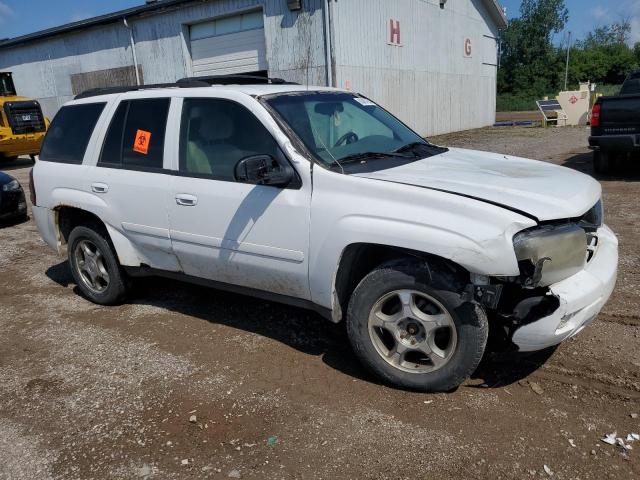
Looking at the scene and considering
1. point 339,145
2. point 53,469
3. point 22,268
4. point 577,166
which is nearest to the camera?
point 53,469

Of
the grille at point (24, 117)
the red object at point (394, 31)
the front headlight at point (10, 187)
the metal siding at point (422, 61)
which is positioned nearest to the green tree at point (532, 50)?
the metal siding at point (422, 61)

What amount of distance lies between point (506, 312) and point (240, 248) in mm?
1811

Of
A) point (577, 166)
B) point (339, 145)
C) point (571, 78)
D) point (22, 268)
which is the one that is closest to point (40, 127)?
point (22, 268)

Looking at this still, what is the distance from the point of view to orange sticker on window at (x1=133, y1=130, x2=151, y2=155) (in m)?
4.37

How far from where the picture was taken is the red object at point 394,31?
17438 millimetres

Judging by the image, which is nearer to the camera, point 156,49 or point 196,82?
point 196,82

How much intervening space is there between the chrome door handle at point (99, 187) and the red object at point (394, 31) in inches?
578

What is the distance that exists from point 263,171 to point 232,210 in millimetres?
483

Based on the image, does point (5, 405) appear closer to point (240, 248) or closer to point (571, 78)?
point (240, 248)

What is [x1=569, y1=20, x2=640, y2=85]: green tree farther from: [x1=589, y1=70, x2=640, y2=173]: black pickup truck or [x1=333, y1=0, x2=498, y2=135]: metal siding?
[x1=589, y1=70, x2=640, y2=173]: black pickup truck

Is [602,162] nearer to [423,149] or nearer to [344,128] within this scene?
[423,149]

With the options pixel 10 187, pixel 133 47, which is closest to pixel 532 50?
pixel 133 47

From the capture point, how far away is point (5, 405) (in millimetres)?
3529

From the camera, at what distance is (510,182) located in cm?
332
